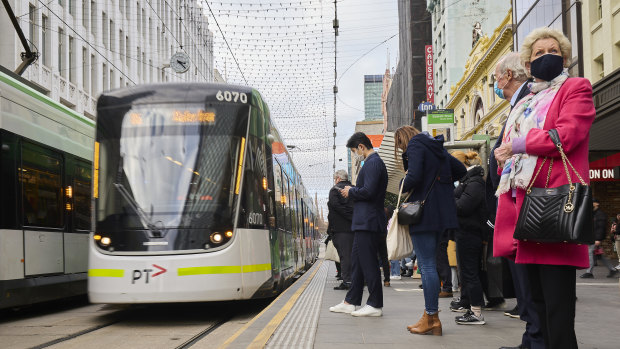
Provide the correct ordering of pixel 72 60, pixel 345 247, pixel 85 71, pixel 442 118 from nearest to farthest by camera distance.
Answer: pixel 345 247 → pixel 72 60 → pixel 85 71 → pixel 442 118

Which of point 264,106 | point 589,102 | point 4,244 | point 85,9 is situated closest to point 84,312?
point 4,244

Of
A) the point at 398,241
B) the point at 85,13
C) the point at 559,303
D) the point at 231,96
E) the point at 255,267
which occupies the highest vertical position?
the point at 85,13

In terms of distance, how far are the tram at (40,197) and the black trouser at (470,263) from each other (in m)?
5.47

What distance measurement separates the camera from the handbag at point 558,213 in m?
3.21

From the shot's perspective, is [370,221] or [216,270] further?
[216,270]

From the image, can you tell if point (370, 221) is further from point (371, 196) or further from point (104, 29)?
point (104, 29)

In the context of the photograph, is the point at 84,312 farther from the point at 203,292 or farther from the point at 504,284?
the point at 504,284

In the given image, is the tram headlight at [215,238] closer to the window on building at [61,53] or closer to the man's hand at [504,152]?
the man's hand at [504,152]

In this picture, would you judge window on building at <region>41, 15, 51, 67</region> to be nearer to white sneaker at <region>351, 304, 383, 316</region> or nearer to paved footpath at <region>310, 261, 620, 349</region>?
paved footpath at <region>310, 261, 620, 349</region>

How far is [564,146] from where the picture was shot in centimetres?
340

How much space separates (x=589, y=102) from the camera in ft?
11.5

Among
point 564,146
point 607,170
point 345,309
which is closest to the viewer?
point 564,146

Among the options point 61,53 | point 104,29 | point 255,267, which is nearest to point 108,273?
point 255,267

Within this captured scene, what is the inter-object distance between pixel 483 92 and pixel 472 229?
111 ft
